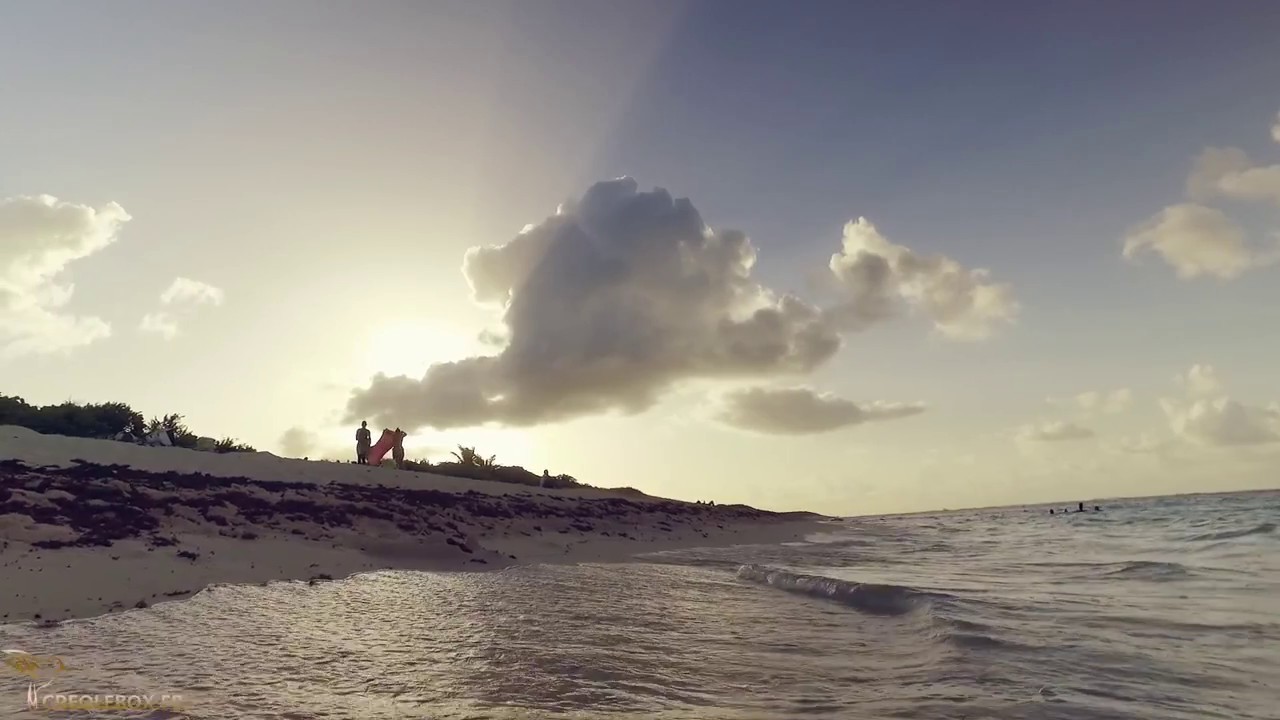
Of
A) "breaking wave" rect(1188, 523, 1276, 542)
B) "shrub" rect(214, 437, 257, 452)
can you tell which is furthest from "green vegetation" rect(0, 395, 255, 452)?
"breaking wave" rect(1188, 523, 1276, 542)

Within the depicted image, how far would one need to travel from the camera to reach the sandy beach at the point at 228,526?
383 inches

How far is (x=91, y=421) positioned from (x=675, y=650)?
29.4 metres

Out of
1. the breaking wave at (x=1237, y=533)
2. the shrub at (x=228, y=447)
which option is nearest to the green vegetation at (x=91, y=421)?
the shrub at (x=228, y=447)

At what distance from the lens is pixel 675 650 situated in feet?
26.1

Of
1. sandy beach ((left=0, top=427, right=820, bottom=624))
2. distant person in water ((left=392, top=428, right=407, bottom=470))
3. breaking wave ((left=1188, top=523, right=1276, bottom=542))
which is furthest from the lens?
distant person in water ((left=392, top=428, right=407, bottom=470))

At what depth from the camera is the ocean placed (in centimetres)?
575

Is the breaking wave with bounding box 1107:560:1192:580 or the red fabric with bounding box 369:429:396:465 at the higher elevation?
the red fabric with bounding box 369:429:396:465

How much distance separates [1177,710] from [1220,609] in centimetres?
699

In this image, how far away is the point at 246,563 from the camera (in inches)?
483

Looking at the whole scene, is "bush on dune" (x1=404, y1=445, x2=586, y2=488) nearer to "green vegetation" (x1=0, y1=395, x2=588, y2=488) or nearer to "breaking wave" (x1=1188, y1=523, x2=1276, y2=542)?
"green vegetation" (x1=0, y1=395, x2=588, y2=488)

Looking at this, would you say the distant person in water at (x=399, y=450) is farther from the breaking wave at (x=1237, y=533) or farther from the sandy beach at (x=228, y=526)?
the breaking wave at (x=1237, y=533)

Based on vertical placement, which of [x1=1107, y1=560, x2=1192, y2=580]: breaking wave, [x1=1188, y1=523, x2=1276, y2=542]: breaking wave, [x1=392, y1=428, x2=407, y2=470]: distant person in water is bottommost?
[x1=1107, y1=560, x2=1192, y2=580]: breaking wave

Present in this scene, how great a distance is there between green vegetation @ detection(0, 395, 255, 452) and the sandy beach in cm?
543

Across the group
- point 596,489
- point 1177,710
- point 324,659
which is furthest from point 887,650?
point 596,489
